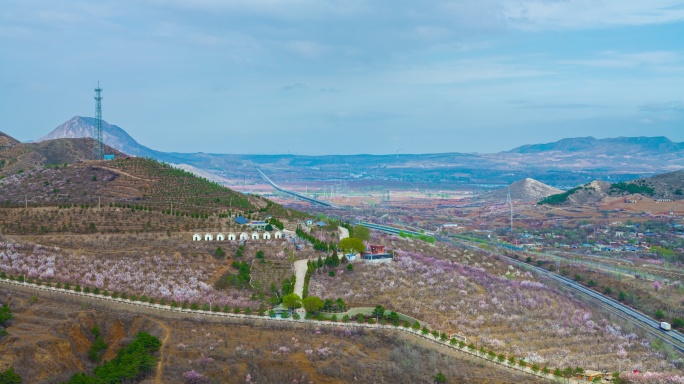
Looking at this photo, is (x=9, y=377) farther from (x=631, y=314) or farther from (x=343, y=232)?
(x=631, y=314)

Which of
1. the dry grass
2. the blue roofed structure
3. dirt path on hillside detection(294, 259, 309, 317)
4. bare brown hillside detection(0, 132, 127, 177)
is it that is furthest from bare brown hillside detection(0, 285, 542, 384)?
bare brown hillside detection(0, 132, 127, 177)

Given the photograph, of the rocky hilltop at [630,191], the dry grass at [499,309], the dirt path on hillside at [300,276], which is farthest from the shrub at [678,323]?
the rocky hilltop at [630,191]

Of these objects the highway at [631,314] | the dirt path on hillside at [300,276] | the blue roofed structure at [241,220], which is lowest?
the highway at [631,314]

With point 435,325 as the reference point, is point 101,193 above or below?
above

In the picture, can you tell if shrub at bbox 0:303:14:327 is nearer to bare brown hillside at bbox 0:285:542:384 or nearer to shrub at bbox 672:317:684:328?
bare brown hillside at bbox 0:285:542:384

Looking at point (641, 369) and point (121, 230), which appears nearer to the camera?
point (641, 369)

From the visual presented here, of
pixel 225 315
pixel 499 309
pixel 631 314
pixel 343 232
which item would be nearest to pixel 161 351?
pixel 225 315

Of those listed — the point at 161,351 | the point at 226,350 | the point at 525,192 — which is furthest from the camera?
the point at 525,192

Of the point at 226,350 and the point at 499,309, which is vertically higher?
the point at 226,350

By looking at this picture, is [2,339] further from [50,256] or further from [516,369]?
[516,369]

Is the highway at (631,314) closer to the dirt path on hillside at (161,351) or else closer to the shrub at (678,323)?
the shrub at (678,323)

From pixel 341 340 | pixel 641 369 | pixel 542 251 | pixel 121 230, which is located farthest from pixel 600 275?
pixel 121 230
